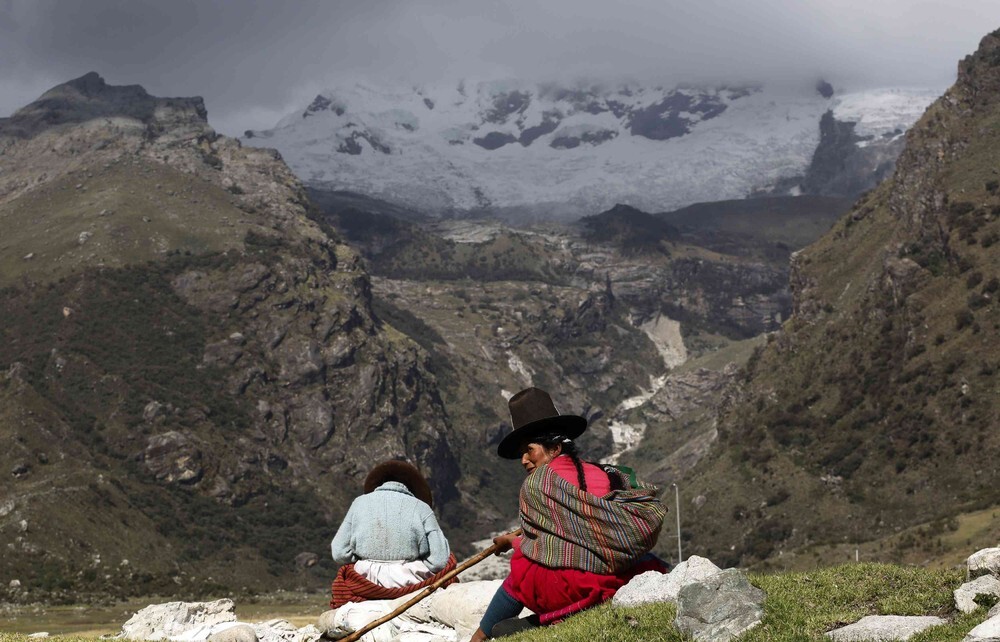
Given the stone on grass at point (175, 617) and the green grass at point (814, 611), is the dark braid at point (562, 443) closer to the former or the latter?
the green grass at point (814, 611)

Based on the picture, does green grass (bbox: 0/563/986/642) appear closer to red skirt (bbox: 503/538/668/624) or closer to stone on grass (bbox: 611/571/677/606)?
stone on grass (bbox: 611/571/677/606)

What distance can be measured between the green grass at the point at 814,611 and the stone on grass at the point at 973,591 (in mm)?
172

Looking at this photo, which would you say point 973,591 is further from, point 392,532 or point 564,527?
point 392,532

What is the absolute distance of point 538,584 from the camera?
19781mm

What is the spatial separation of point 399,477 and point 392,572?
77.9 inches

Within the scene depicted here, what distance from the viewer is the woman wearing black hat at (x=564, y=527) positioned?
62.8ft

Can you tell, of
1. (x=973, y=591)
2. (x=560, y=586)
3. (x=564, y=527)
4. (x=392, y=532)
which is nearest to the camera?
(x=973, y=591)

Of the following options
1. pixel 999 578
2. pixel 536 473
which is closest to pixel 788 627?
pixel 999 578

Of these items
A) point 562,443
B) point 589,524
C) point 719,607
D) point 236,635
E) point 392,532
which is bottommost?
point 236,635

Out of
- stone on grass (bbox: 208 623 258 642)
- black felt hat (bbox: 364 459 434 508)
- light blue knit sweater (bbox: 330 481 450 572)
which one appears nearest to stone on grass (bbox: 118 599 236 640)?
stone on grass (bbox: 208 623 258 642)

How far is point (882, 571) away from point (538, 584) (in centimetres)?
601

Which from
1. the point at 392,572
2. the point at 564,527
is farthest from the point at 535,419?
the point at 392,572

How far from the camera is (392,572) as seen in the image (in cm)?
2534

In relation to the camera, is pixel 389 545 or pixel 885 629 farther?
pixel 389 545
